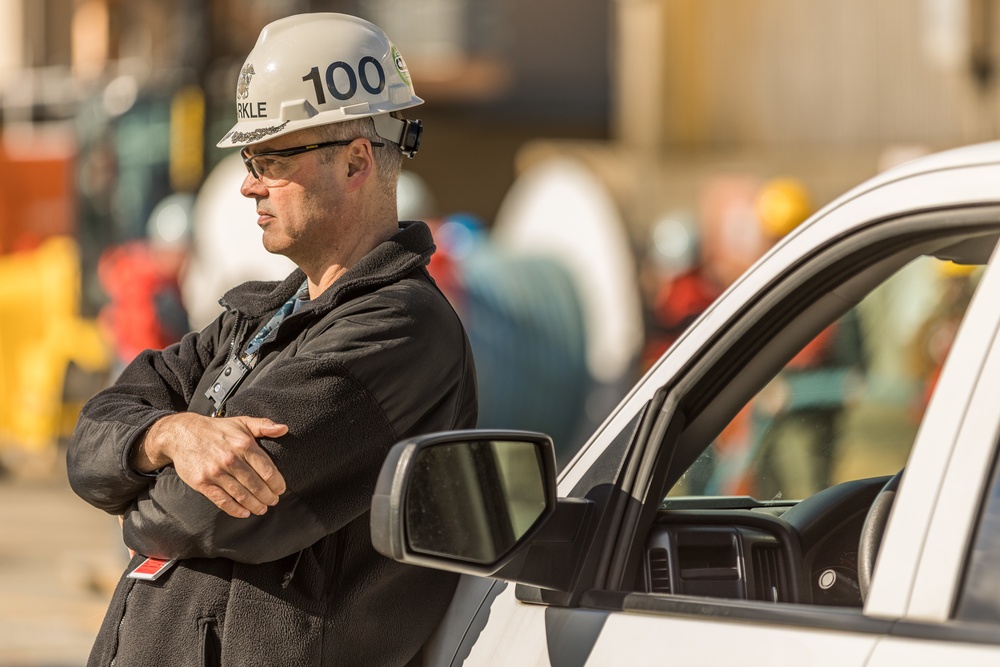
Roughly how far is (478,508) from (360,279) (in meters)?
0.61

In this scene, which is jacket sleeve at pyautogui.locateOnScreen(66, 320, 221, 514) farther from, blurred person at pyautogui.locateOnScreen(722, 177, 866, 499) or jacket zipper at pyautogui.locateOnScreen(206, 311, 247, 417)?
blurred person at pyautogui.locateOnScreen(722, 177, 866, 499)

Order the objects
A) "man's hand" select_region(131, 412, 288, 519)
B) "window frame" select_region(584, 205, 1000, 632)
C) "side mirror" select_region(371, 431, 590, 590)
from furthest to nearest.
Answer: "man's hand" select_region(131, 412, 288, 519), "window frame" select_region(584, 205, 1000, 632), "side mirror" select_region(371, 431, 590, 590)

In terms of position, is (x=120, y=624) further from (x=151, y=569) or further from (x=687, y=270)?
(x=687, y=270)

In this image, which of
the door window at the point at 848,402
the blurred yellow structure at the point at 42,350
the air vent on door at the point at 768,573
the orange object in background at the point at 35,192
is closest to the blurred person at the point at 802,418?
the door window at the point at 848,402

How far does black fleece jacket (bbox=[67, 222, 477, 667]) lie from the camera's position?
2412mm

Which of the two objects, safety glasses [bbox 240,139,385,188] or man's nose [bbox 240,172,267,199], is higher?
safety glasses [bbox 240,139,385,188]

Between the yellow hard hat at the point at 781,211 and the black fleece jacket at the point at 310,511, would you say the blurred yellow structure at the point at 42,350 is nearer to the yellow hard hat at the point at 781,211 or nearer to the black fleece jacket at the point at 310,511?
the yellow hard hat at the point at 781,211

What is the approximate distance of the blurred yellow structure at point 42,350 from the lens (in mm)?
15766

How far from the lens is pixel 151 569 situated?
2.53 metres

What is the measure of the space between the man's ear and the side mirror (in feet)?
2.44

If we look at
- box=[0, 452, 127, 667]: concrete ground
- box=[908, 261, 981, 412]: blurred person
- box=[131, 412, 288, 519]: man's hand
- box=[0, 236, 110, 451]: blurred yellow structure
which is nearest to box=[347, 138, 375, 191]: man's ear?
box=[131, 412, 288, 519]: man's hand

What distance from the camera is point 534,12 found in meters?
31.2

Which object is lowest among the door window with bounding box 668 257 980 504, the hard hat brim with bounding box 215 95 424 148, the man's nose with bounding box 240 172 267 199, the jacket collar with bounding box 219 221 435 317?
the door window with bounding box 668 257 980 504

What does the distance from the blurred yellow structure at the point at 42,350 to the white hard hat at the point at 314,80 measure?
42.5ft
